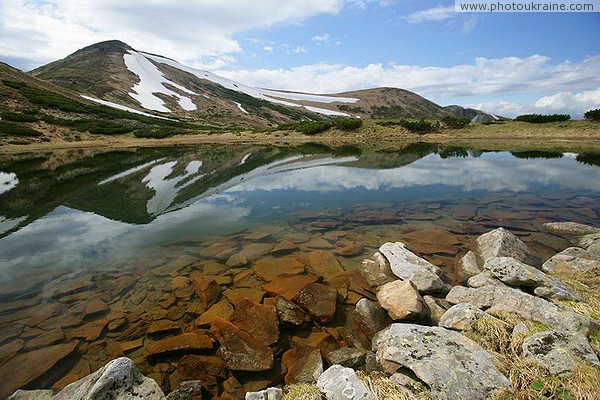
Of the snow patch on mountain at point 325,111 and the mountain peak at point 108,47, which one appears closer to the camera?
the snow patch on mountain at point 325,111

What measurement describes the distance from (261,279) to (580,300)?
7.31 metres

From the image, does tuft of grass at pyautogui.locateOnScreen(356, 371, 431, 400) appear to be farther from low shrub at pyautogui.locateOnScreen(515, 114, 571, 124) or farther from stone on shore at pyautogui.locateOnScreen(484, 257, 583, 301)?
low shrub at pyautogui.locateOnScreen(515, 114, 571, 124)

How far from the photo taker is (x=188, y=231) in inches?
484

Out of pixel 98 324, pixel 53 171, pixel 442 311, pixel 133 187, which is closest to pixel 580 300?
pixel 442 311

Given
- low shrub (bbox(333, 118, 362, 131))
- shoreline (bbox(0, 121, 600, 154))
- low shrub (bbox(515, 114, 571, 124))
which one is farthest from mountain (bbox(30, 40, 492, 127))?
low shrub (bbox(515, 114, 571, 124))

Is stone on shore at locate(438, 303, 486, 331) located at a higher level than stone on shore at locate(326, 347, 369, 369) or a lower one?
higher

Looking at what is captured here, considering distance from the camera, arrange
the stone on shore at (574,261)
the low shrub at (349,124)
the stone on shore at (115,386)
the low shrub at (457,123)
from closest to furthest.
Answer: the stone on shore at (115,386) → the stone on shore at (574,261) → the low shrub at (349,124) → the low shrub at (457,123)

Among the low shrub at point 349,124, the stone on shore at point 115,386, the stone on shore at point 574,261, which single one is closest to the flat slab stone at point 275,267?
the stone on shore at point 115,386

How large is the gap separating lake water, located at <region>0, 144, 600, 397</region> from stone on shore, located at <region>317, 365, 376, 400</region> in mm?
1613

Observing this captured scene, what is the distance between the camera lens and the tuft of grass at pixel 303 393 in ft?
14.0

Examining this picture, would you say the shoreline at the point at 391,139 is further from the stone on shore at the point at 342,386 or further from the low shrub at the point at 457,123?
the stone on shore at the point at 342,386

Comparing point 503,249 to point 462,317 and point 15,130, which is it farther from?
point 15,130

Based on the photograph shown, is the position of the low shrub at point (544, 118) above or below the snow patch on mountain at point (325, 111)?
below

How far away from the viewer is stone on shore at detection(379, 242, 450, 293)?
742 centimetres
